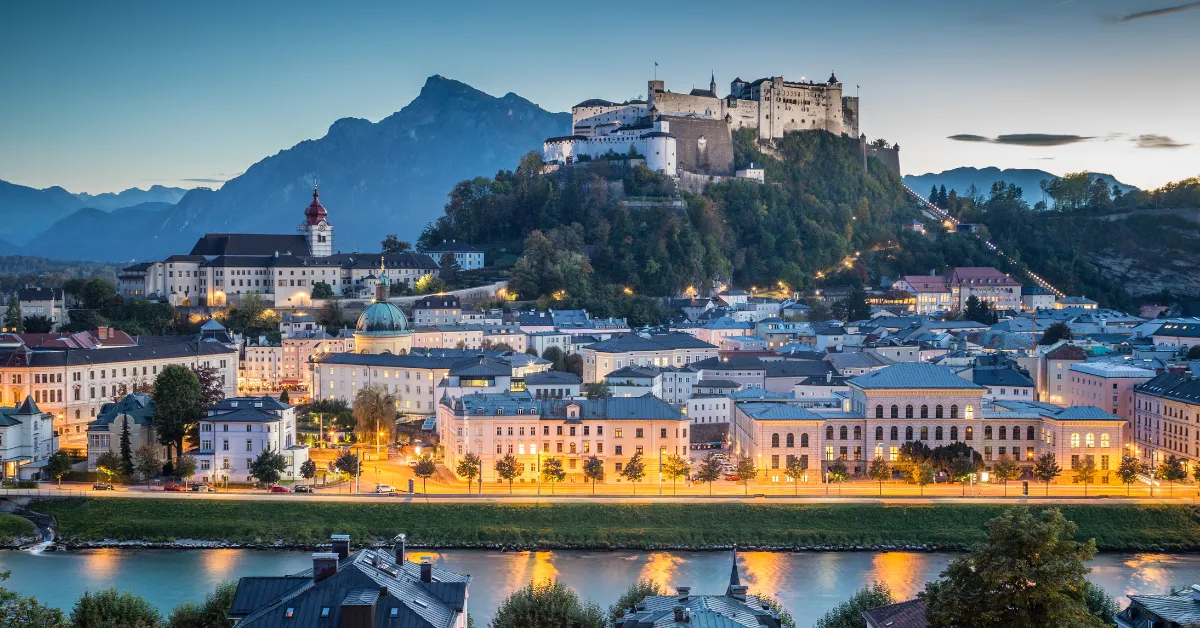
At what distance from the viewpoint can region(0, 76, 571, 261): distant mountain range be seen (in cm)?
13725

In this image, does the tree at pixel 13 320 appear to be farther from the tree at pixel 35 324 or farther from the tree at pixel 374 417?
the tree at pixel 374 417

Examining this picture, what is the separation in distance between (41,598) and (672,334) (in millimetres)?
29573

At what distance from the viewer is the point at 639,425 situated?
30703 millimetres

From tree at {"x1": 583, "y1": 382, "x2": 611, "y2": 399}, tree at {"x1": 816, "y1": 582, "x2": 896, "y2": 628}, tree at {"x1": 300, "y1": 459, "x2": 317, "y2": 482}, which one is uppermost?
tree at {"x1": 583, "y1": 382, "x2": 611, "y2": 399}

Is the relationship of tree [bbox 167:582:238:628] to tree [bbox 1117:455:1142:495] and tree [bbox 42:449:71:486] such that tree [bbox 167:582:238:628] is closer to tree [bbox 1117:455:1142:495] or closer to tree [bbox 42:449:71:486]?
tree [bbox 42:449:71:486]

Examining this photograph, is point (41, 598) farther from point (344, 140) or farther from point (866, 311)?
point (344, 140)

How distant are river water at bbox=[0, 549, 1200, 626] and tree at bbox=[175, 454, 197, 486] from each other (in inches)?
156

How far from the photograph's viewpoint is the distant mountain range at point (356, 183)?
137 metres

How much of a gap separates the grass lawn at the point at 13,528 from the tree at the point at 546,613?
1468 cm

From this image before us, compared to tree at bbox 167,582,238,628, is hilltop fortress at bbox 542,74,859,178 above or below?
above

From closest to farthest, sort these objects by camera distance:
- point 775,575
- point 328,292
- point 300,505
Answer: point 775,575
point 300,505
point 328,292

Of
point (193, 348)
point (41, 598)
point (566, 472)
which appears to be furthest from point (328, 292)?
point (41, 598)

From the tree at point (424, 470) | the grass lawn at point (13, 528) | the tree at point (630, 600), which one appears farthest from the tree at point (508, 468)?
the grass lawn at point (13, 528)

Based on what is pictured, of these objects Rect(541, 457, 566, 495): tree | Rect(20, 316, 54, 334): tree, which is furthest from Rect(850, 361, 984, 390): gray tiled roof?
Rect(20, 316, 54, 334): tree
